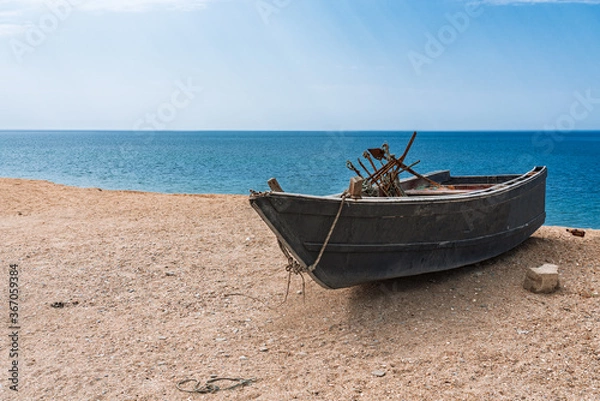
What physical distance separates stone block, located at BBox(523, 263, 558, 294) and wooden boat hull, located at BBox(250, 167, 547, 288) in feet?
2.63

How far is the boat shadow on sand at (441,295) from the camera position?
6289 mm

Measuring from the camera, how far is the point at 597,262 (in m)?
7.95

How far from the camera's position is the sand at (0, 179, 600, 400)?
4871mm

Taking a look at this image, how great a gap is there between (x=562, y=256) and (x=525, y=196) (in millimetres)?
1174

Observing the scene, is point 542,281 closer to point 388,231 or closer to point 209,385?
point 388,231

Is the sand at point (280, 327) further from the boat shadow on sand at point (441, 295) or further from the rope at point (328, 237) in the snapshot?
the rope at point (328, 237)

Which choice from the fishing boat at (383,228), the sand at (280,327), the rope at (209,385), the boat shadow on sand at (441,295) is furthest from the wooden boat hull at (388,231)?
the rope at (209,385)

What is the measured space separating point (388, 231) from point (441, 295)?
4.37 ft

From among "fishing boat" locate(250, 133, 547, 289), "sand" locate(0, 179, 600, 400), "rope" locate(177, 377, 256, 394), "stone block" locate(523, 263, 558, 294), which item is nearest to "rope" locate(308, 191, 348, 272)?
"fishing boat" locate(250, 133, 547, 289)

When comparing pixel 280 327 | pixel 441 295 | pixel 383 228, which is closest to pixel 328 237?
pixel 383 228

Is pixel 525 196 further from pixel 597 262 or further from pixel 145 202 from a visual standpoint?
pixel 145 202

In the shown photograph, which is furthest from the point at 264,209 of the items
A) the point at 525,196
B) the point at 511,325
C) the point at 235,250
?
the point at 525,196

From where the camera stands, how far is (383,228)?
20.1ft

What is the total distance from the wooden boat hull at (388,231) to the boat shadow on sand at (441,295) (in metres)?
0.27
